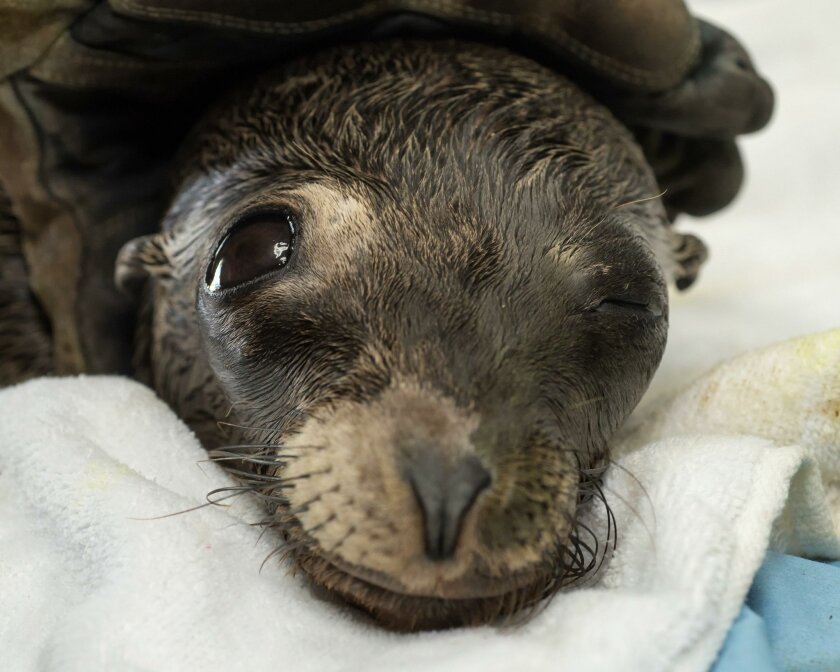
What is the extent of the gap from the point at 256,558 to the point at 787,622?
2.86 feet

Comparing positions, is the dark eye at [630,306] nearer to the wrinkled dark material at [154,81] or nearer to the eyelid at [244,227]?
the eyelid at [244,227]

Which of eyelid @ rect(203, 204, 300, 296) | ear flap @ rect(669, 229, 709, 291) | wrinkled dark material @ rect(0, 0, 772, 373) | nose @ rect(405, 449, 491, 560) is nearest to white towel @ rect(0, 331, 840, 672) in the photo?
nose @ rect(405, 449, 491, 560)

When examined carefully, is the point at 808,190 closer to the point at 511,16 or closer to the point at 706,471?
the point at 511,16

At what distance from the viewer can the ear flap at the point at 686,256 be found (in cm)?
242

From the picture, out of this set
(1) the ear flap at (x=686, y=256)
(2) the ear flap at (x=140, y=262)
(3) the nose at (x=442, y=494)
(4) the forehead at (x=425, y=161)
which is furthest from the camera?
(1) the ear flap at (x=686, y=256)

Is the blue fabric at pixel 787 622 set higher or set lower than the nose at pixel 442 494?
lower

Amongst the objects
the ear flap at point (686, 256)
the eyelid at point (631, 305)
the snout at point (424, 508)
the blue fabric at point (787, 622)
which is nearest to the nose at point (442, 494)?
the snout at point (424, 508)

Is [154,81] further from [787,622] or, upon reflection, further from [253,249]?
[787,622]

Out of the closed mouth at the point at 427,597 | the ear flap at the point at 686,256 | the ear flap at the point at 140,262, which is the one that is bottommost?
the ear flap at the point at 140,262

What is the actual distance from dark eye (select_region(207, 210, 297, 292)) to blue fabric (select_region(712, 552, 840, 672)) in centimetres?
98

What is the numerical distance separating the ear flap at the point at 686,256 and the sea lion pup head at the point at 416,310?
3.8 inches

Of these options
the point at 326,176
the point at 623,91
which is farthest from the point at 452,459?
the point at 623,91

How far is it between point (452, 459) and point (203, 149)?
1283 mm

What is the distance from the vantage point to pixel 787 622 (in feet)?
5.01
